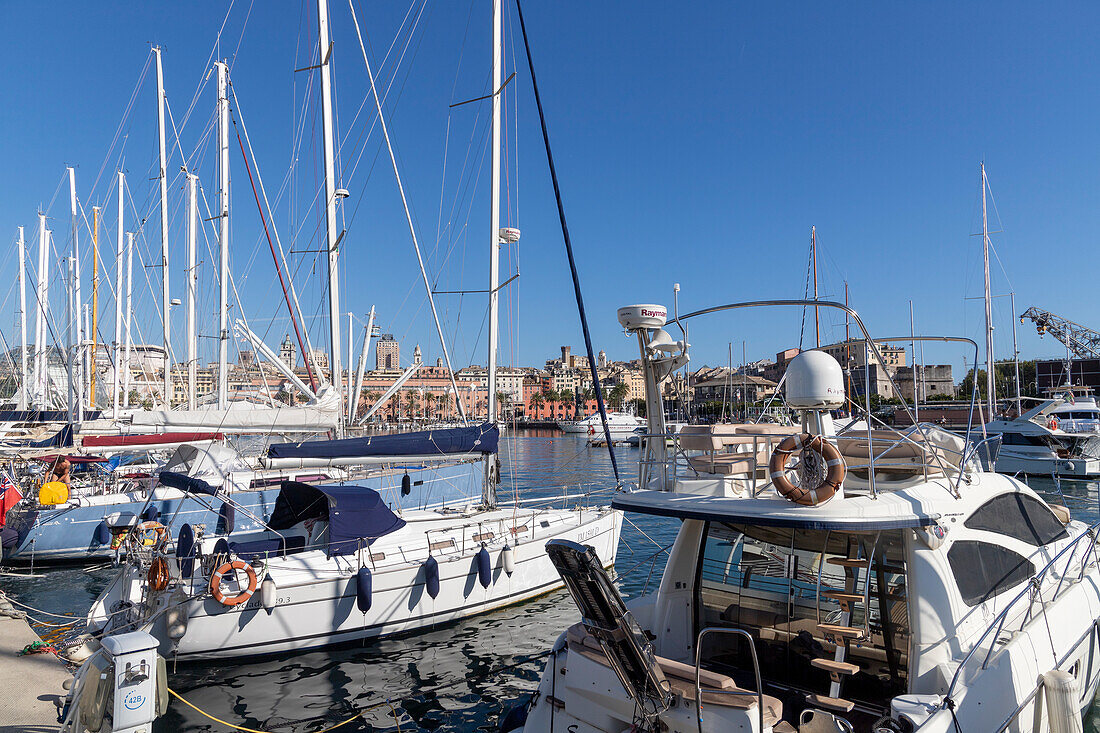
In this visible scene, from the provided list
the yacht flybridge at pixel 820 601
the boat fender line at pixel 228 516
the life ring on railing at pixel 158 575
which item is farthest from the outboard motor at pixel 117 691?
the boat fender line at pixel 228 516

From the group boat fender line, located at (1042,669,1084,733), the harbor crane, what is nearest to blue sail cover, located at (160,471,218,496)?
boat fender line, located at (1042,669,1084,733)

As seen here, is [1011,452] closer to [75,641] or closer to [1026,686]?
[1026,686]

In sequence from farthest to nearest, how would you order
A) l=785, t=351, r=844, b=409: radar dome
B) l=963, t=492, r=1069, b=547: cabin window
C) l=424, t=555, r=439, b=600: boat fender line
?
l=424, t=555, r=439, b=600: boat fender line → l=963, t=492, r=1069, b=547: cabin window → l=785, t=351, r=844, b=409: radar dome

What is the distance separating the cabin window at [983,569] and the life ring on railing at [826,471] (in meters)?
1.40

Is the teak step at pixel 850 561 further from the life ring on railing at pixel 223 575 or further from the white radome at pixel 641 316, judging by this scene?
the life ring on railing at pixel 223 575

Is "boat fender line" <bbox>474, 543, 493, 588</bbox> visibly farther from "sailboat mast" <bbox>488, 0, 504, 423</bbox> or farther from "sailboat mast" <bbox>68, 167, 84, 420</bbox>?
"sailboat mast" <bbox>68, 167, 84, 420</bbox>

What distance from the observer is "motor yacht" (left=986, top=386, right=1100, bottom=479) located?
33312 millimetres

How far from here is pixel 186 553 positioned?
34.8ft

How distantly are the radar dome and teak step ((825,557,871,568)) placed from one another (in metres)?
1.37

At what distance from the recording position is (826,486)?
16.9 ft

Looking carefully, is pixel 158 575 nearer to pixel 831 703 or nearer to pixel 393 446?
pixel 393 446

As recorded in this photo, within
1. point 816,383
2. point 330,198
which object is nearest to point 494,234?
point 330,198

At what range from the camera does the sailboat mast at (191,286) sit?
80.1ft

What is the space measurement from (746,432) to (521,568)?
23.6 ft
